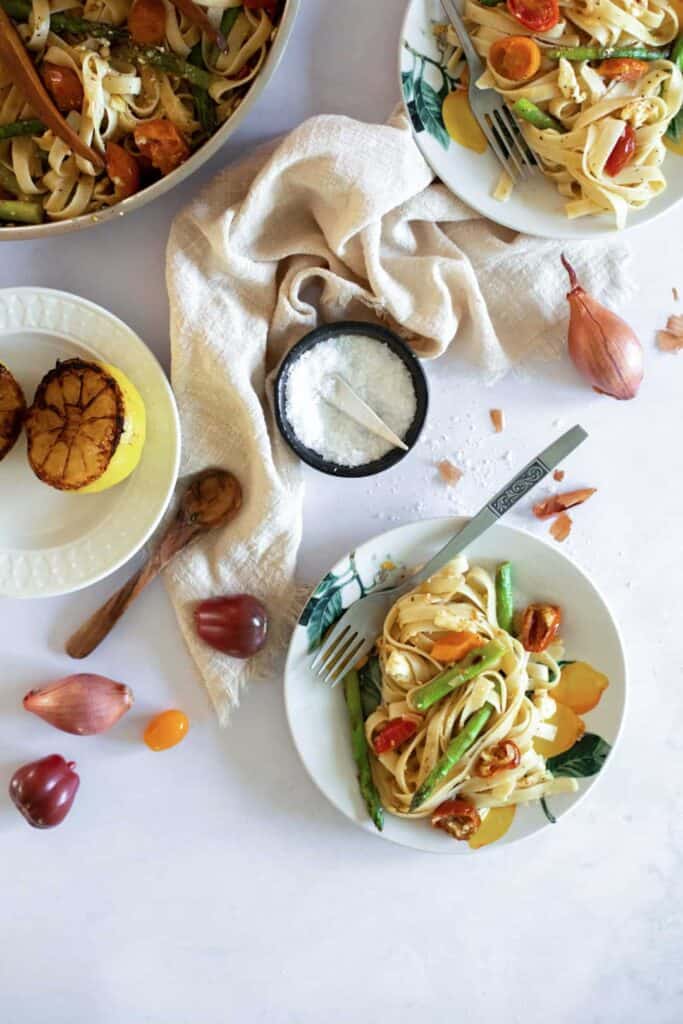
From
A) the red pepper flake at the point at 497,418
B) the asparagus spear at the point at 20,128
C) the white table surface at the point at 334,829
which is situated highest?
the asparagus spear at the point at 20,128

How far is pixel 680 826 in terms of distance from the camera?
286 centimetres

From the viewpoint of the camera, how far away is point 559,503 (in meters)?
2.69

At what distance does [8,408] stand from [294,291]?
2.61ft

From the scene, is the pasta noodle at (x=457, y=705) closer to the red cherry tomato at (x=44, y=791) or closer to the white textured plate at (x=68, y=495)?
the white textured plate at (x=68, y=495)

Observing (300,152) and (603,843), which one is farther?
(603,843)

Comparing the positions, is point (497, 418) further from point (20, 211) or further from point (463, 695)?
point (20, 211)

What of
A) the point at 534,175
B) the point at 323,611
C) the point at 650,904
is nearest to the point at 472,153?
the point at 534,175

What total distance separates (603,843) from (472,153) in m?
2.02

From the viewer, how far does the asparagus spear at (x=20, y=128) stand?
2.24 m

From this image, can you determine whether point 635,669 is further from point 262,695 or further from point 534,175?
point 534,175

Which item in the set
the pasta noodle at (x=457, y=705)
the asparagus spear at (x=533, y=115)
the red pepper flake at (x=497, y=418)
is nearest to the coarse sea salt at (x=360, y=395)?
the red pepper flake at (x=497, y=418)

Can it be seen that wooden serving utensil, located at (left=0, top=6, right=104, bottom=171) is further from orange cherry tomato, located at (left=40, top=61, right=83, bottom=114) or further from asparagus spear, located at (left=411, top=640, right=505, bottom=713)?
asparagus spear, located at (left=411, top=640, right=505, bottom=713)

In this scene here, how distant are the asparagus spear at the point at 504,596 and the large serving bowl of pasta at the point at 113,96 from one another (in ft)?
4.27

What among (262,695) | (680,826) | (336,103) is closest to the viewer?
(336,103)
